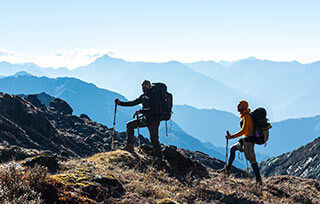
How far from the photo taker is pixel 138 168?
10945 mm

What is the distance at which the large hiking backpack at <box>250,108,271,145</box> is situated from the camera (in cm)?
1067

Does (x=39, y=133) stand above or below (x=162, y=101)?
below

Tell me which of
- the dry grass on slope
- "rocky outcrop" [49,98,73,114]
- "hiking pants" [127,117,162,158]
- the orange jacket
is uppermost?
the orange jacket

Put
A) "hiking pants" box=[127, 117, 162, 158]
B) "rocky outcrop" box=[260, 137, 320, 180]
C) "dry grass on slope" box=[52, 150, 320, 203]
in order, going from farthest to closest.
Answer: "rocky outcrop" box=[260, 137, 320, 180] → "hiking pants" box=[127, 117, 162, 158] → "dry grass on slope" box=[52, 150, 320, 203]

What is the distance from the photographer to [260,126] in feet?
35.2

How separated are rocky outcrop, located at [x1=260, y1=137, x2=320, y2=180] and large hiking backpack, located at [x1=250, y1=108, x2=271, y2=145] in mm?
55289

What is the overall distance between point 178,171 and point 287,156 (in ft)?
265

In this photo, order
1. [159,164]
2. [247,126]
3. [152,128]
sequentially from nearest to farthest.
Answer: [247,126], [152,128], [159,164]

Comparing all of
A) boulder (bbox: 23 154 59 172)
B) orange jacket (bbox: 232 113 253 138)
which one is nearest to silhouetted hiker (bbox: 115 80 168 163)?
orange jacket (bbox: 232 113 253 138)

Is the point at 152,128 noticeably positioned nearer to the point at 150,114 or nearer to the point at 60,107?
the point at 150,114

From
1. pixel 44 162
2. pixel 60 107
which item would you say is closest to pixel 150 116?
pixel 44 162

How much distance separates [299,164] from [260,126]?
2700 inches

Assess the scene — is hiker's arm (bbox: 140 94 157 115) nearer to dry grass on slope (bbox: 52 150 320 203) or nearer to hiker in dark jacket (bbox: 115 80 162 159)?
→ hiker in dark jacket (bbox: 115 80 162 159)

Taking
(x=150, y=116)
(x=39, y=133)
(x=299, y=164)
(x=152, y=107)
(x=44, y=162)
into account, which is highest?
(x=152, y=107)
